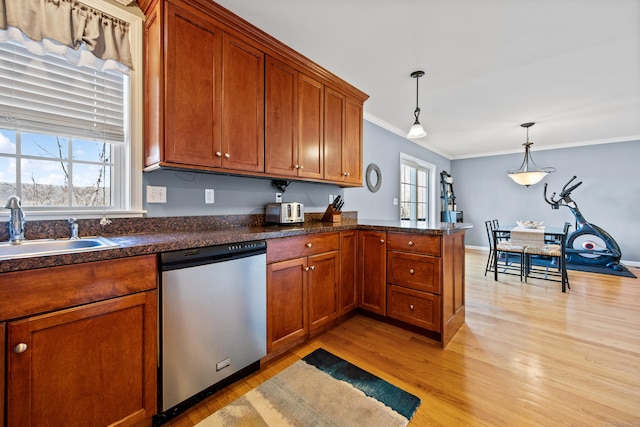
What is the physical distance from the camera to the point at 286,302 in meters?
1.94

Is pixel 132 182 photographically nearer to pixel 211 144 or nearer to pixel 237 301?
pixel 211 144

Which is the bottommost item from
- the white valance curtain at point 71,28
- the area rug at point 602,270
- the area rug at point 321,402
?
the area rug at point 321,402

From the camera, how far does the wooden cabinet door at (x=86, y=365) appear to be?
3.20ft

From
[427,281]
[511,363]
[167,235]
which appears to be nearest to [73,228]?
[167,235]

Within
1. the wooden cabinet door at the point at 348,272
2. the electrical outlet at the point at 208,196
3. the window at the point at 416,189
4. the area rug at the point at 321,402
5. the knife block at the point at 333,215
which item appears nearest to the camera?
the area rug at the point at 321,402

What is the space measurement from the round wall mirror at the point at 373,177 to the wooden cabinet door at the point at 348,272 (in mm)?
1475

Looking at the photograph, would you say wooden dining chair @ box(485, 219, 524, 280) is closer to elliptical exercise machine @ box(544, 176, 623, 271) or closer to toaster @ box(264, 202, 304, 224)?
elliptical exercise machine @ box(544, 176, 623, 271)

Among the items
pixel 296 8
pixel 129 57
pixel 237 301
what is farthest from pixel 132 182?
pixel 296 8

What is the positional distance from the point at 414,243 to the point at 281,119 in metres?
1.54

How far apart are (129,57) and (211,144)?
728mm

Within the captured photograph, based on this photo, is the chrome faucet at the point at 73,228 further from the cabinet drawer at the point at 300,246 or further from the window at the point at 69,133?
the cabinet drawer at the point at 300,246

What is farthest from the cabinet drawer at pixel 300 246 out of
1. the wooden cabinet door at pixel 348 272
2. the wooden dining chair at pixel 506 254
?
the wooden dining chair at pixel 506 254

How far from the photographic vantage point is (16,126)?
142 centimetres

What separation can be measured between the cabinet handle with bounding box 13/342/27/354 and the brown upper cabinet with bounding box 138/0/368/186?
1.01 metres
